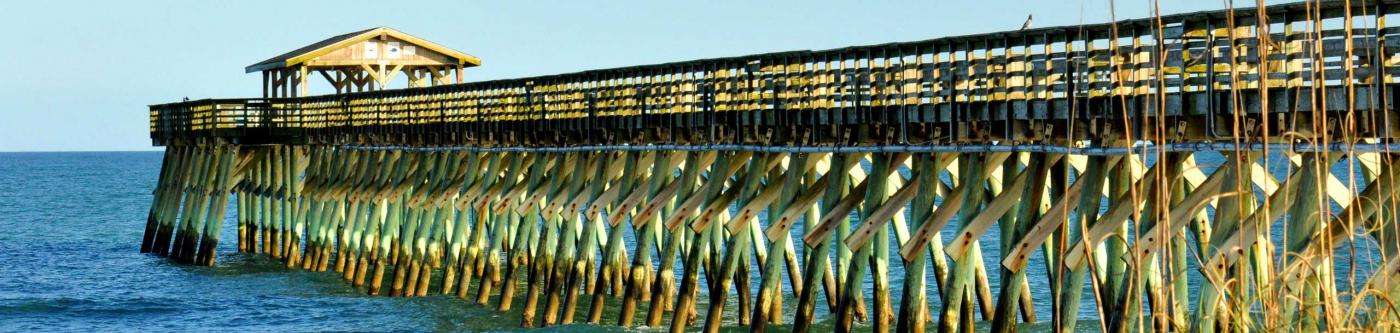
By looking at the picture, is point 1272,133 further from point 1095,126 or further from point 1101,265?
point 1101,265

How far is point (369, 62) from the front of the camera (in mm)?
39938

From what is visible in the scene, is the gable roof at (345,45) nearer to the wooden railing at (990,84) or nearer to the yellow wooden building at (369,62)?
the yellow wooden building at (369,62)

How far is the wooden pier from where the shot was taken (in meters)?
10.0

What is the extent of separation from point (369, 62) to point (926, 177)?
81.6ft

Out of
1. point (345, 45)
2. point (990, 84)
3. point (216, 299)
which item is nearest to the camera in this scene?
point (990, 84)

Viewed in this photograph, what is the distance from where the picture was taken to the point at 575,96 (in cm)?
2645

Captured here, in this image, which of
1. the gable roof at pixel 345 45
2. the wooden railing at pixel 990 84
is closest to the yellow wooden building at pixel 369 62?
the gable roof at pixel 345 45

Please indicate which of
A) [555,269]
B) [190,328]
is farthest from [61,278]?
[555,269]

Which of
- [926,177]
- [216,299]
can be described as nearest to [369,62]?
[216,299]

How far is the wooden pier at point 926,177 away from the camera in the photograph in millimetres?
10031

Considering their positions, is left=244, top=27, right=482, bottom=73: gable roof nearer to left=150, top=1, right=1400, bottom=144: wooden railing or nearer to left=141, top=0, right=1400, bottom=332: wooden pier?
left=141, top=0, right=1400, bottom=332: wooden pier

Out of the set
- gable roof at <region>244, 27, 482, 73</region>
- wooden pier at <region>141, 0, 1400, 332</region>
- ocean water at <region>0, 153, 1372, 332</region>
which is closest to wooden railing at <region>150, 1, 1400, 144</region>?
wooden pier at <region>141, 0, 1400, 332</region>

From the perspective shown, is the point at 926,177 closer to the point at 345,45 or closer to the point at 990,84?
the point at 990,84

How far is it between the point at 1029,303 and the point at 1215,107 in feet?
30.7
